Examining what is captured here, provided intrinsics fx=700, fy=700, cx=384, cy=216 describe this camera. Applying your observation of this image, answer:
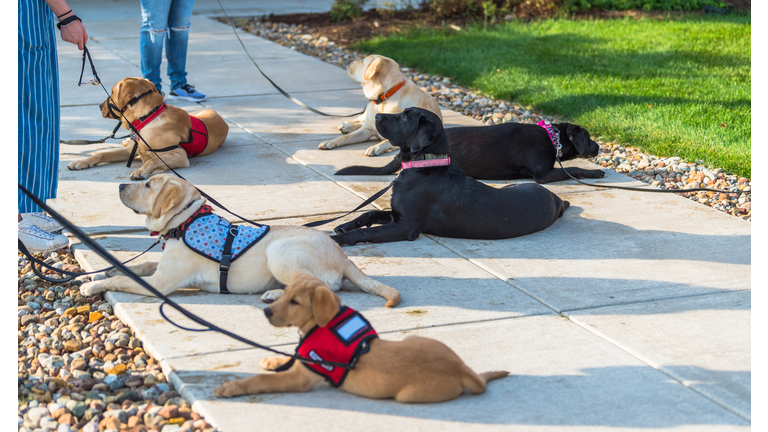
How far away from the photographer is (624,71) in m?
9.94

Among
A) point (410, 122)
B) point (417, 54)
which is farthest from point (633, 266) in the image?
point (417, 54)

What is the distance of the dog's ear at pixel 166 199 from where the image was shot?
3.93 meters

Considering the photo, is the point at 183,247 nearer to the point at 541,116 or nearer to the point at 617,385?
the point at 617,385

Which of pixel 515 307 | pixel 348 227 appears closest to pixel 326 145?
pixel 348 227

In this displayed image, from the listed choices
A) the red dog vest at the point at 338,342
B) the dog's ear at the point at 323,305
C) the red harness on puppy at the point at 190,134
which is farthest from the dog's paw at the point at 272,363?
the red harness on puppy at the point at 190,134

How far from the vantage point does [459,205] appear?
5.06 metres

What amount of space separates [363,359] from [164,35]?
6.34m

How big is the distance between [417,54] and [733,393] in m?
8.95

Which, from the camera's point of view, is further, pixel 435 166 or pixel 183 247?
pixel 435 166

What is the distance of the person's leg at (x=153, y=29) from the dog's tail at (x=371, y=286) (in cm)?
514

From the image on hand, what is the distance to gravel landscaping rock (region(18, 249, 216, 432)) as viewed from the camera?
306 centimetres

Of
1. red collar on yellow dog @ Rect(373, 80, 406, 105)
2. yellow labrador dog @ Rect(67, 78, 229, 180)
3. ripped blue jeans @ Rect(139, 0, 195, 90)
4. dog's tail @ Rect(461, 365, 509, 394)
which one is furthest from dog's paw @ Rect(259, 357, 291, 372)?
ripped blue jeans @ Rect(139, 0, 195, 90)

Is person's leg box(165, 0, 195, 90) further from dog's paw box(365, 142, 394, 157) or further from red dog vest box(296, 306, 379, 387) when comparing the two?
red dog vest box(296, 306, 379, 387)

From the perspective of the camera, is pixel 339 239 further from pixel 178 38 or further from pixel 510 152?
pixel 178 38
